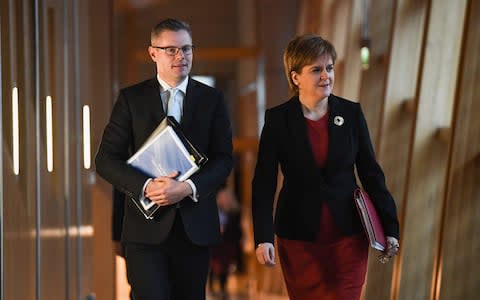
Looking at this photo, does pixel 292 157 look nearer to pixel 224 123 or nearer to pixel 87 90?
pixel 224 123

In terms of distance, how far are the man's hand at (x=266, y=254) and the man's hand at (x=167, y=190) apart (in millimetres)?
400

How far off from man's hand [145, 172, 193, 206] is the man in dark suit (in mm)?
46

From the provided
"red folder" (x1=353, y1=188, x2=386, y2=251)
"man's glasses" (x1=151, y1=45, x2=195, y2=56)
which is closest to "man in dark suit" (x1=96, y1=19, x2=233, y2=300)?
"man's glasses" (x1=151, y1=45, x2=195, y2=56)

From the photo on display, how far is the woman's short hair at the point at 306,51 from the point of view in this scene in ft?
13.3

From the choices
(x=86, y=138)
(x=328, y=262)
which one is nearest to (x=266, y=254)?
(x=328, y=262)

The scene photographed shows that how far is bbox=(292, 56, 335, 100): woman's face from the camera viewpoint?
4051 mm

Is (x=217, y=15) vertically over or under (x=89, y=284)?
over

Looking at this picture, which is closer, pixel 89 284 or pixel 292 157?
pixel 292 157

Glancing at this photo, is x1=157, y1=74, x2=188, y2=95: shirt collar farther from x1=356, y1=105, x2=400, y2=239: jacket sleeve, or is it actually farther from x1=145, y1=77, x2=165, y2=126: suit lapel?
x1=356, y1=105, x2=400, y2=239: jacket sleeve

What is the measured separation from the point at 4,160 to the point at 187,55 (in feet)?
2.91

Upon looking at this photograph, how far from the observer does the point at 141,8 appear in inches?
673

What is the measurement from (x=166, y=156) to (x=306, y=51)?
29.1 inches

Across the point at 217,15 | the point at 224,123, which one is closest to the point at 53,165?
the point at 224,123

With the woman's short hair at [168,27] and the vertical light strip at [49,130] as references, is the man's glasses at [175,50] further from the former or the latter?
the vertical light strip at [49,130]
